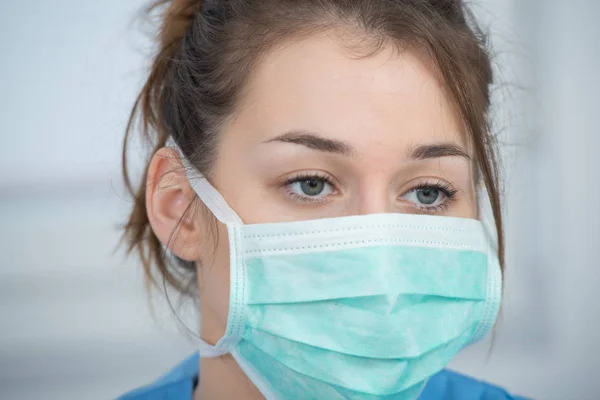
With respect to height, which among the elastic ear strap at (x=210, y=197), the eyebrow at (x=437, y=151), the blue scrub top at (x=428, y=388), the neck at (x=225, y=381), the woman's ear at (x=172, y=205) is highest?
Result: the eyebrow at (x=437, y=151)

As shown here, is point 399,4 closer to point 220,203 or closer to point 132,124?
point 220,203

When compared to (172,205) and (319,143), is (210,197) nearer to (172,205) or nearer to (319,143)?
(172,205)

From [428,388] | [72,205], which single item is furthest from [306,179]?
[72,205]

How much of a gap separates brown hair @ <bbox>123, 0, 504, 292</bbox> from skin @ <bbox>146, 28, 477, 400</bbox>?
3cm

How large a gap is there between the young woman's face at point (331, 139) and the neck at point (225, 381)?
132mm

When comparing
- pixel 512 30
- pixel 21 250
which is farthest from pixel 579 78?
pixel 21 250

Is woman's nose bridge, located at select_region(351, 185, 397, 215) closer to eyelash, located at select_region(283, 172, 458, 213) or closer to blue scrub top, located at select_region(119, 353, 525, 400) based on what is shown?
eyelash, located at select_region(283, 172, 458, 213)

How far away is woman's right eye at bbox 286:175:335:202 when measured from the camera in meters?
1.33

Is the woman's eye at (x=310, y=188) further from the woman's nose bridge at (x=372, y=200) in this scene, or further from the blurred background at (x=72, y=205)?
the blurred background at (x=72, y=205)

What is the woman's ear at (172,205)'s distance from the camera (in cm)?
146

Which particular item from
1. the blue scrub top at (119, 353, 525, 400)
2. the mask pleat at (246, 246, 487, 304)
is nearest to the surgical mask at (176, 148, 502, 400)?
the mask pleat at (246, 246, 487, 304)

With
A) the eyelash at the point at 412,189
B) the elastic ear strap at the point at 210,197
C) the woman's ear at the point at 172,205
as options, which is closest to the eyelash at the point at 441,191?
the eyelash at the point at 412,189

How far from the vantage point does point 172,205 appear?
1491 millimetres

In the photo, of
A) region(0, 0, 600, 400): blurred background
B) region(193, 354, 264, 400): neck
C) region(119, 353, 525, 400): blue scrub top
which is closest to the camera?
region(193, 354, 264, 400): neck
